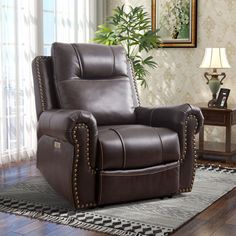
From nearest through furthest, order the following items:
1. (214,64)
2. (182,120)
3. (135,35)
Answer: (182,120) < (214,64) < (135,35)

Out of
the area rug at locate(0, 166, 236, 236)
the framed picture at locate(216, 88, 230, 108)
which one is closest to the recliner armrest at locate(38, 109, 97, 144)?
the area rug at locate(0, 166, 236, 236)

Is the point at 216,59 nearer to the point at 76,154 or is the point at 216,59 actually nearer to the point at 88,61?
the point at 88,61

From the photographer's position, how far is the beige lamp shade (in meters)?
4.52

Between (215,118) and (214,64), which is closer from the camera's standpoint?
(215,118)

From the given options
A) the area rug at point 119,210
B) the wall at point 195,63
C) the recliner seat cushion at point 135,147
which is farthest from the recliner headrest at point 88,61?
the wall at point 195,63

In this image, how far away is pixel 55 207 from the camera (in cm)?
298

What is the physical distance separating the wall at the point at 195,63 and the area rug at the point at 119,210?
164 cm

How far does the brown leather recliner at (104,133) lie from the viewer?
2.87 meters

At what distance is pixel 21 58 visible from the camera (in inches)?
173

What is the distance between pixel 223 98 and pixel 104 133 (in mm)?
1841

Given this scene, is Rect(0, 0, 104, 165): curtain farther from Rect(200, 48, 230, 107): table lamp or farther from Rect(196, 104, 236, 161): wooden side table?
Rect(196, 104, 236, 161): wooden side table

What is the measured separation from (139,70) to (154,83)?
1.64 ft


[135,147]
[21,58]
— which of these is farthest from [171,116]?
[21,58]

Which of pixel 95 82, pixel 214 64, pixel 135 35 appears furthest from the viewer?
pixel 135 35
